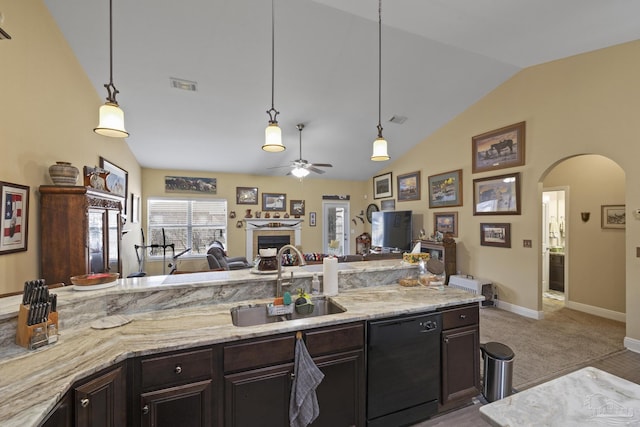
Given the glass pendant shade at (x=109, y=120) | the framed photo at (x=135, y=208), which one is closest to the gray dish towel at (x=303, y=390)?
the glass pendant shade at (x=109, y=120)

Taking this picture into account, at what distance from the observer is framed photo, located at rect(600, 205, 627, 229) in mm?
4047

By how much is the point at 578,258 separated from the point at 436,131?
343 cm

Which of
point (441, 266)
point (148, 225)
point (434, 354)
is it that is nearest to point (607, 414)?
point (434, 354)

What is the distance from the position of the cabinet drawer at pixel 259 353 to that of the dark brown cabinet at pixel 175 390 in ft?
0.33

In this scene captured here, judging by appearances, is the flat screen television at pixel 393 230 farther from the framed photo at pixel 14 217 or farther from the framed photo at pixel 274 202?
the framed photo at pixel 14 217

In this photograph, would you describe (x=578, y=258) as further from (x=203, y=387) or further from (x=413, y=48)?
(x=203, y=387)

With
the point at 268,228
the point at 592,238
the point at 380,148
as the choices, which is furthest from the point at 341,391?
the point at 268,228

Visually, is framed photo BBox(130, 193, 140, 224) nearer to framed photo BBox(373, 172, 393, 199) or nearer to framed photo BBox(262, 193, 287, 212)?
framed photo BBox(262, 193, 287, 212)

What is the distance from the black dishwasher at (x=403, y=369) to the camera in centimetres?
185

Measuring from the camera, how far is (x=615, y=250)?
13.6 feet

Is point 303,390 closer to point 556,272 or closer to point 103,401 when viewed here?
point 103,401

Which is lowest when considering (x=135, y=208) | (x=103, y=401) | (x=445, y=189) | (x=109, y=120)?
(x=103, y=401)

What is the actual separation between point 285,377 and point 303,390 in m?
0.13

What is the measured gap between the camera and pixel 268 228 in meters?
7.66
